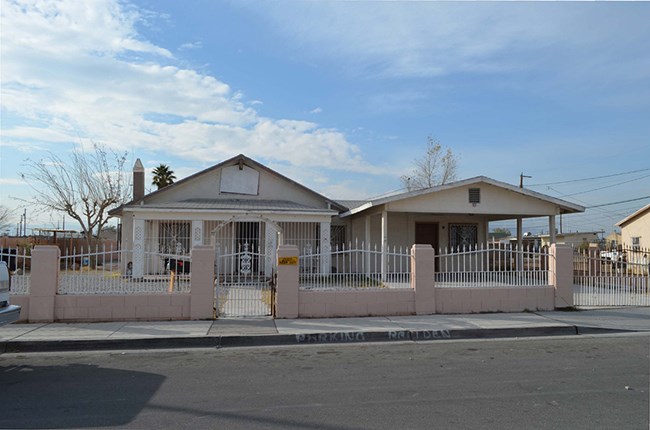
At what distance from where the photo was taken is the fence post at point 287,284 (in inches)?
435

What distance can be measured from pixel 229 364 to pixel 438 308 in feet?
18.0

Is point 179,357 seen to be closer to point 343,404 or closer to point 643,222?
point 343,404

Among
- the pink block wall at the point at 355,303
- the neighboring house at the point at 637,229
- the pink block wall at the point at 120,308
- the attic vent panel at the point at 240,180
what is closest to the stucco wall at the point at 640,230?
the neighboring house at the point at 637,229

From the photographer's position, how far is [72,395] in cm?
610

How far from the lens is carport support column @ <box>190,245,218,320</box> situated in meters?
10.8

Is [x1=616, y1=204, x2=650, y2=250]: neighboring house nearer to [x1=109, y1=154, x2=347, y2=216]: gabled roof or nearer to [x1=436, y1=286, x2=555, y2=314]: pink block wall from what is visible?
[x1=109, y1=154, x2=347, y2=216]: gabled roof

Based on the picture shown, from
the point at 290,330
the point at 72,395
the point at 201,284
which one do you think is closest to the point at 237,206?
the point at 201,284

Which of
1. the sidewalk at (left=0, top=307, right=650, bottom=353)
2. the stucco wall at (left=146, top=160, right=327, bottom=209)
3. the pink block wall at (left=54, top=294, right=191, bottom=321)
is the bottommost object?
the sidewalk at (left=0, top=307, right=650, bottom=353)

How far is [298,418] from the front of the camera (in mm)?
5285

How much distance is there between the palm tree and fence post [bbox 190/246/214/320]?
1081 inches

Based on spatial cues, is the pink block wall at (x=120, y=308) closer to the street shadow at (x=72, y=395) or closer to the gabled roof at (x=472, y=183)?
the street shadow at (x=72, y=395)

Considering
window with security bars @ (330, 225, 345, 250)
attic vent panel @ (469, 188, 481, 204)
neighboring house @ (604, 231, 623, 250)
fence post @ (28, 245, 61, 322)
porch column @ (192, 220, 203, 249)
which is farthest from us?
neighboring house @ (604, 231, 623, 250)

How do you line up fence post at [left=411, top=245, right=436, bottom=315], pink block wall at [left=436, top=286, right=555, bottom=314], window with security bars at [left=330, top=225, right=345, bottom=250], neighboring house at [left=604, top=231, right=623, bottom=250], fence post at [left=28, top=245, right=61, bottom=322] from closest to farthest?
1. fence post at [left=28, top=245, right=61, bottom=322]
2. fence post at [left=411, top=245, right=436, bottom=315]
3. pink block wall at [left=436, top=286, right=555, bottom=314]
4. window with security bars at [left=330, top=225, right=345, bottom=250]
5. neighboring house at [left=604, top=231, right=623, bottom=250]

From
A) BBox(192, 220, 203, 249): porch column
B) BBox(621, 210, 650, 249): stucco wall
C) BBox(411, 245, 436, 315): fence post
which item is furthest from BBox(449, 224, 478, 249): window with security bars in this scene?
BBox(621, 210, 650, 249): stucco wall
